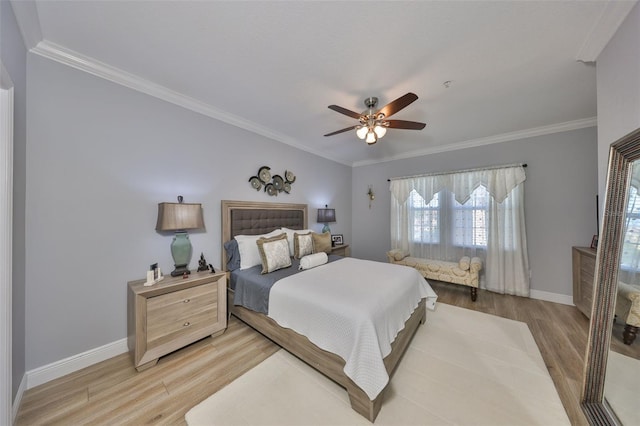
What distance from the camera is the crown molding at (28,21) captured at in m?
1.35

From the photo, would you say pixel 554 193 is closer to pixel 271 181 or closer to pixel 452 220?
pixel 452 220

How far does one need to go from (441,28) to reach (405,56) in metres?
0.31

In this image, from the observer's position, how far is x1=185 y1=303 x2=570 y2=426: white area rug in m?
1.39

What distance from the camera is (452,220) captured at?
391 cm

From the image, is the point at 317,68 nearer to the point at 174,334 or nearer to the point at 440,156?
the point at 174,334

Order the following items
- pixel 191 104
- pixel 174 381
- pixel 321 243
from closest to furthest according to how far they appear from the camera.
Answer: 1. pixel 174 381
2. pixel 191 104
3. pixel 321 243

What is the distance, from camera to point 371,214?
5.05 m

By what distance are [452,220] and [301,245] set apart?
2916 millimetres

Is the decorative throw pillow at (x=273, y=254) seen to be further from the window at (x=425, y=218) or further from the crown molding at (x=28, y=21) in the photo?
the window at (x=425, y=218)

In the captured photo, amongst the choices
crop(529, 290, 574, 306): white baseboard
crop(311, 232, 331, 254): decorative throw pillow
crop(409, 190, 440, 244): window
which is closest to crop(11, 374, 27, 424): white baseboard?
crop(311, 232, 331, 254): decorative throw pillow

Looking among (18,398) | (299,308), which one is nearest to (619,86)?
(299,308)

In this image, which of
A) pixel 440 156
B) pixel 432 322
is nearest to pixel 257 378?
pixel 432 322

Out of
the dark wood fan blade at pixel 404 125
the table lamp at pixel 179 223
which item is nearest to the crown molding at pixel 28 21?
the table lamp at pixel 179 223

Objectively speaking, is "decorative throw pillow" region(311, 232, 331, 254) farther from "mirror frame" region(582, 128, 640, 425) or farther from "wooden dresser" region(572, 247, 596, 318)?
"wooden dresser" region(572, 247, 596, 318)
